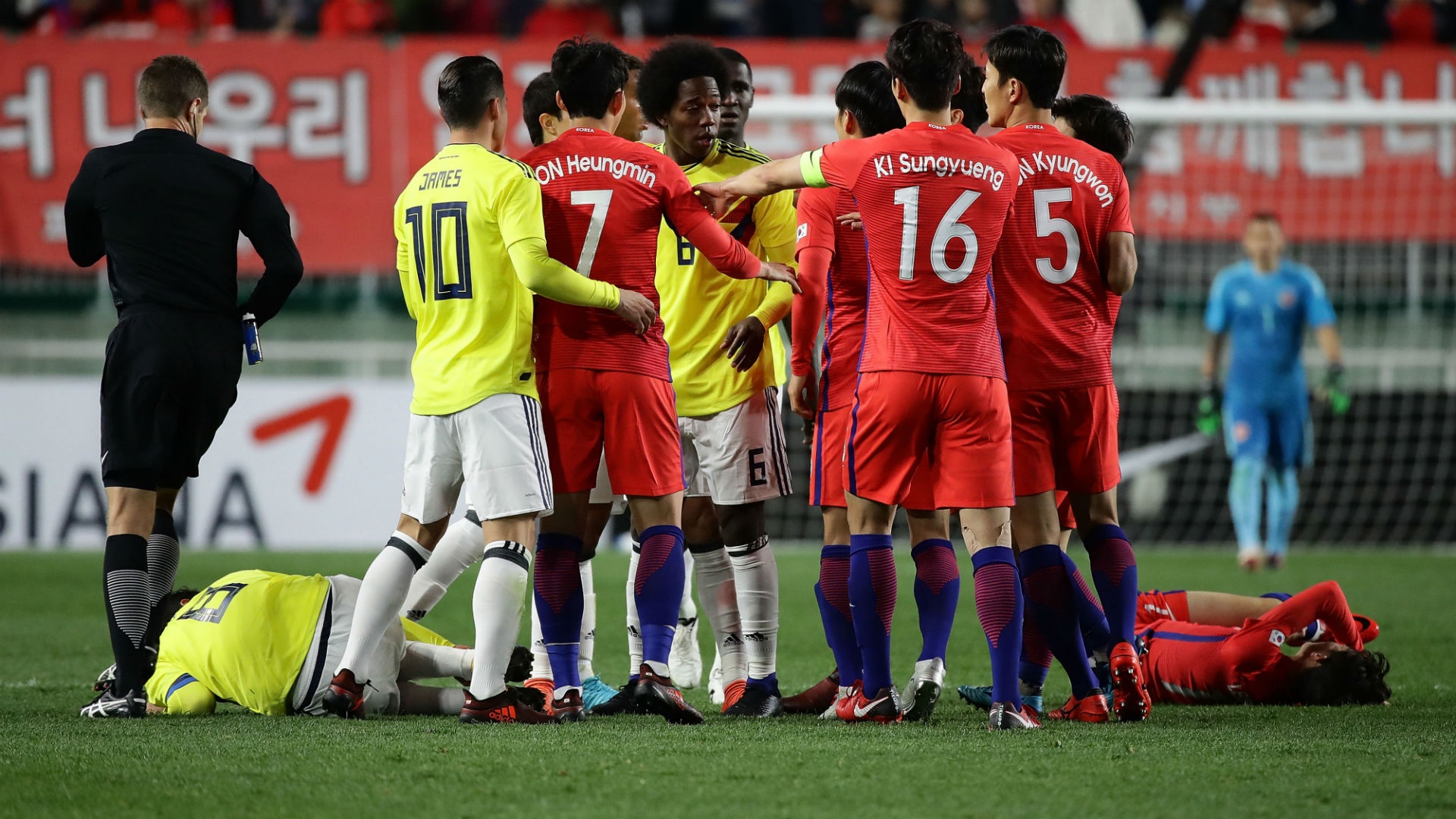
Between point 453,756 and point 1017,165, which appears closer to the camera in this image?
point 453,756

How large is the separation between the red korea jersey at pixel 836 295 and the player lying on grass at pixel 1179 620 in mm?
1025

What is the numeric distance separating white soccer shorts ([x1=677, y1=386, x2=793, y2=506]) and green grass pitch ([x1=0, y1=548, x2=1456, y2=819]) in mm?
765

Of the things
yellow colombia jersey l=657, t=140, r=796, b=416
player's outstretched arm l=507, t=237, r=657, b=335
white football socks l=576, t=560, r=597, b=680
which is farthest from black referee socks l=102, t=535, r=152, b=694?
yellow colombia jersey l=657, t=140, r=796, b=416

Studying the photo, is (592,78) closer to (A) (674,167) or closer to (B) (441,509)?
(A) (674,167)

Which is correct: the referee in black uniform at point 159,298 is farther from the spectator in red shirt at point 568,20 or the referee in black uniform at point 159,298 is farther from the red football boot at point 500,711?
the spectator in red shirt at point 568,20

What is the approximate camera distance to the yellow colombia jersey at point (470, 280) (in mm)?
4590

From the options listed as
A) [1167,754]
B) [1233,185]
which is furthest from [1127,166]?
A: [1167,754]

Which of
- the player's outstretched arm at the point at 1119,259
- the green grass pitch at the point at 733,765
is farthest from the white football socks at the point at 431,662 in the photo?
the player's outstretched arm at the point at 1119,259

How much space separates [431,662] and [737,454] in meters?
1.20

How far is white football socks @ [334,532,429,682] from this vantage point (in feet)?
15.2

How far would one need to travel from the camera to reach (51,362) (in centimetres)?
1234

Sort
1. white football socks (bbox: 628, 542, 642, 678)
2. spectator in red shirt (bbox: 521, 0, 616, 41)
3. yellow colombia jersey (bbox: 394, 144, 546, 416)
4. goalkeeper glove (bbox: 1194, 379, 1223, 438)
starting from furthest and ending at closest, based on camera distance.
Answer: spectator in red shirt (bbox: 521, 0, 616, 41) < goalkeeper glove (bbox: 1194, 379, 1223, 438) < white football socks (bbox: 628, 542, 642, 678) < yellow colombia jersey (bbox: 394, 144, 546, 416)

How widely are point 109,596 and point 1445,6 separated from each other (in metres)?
13.0

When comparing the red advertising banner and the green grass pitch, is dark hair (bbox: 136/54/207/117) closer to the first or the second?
the green grass pitch
